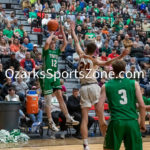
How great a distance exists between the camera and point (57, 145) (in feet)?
35.5

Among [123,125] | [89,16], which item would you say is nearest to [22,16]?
[89,16]

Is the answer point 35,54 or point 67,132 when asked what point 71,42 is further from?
point 67,132

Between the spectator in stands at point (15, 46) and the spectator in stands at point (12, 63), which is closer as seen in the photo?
the spectator in stands at point (12, 63)

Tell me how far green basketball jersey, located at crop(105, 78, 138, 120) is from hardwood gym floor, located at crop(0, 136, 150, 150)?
418cm

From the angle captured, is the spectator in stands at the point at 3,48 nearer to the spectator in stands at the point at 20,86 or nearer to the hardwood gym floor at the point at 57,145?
the spectator in stands at the point at 20,86

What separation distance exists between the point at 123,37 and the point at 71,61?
361cm

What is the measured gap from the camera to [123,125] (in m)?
6.08

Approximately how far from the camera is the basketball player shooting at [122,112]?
6070mm

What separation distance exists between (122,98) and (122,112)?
0.67 ft

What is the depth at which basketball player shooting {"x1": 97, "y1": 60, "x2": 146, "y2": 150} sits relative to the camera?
19.9 feet

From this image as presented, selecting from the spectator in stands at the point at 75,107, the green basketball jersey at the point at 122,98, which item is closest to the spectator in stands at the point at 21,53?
the spectator in stands at the point at 75,107

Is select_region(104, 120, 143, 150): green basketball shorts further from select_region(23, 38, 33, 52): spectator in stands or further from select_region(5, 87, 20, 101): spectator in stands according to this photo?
select_region(23, 38, 33, 52): spectator in stands

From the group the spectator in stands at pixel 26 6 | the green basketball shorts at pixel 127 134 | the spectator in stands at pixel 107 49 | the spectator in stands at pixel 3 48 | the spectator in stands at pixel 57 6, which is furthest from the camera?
the spectator in stands at pixel 57 6

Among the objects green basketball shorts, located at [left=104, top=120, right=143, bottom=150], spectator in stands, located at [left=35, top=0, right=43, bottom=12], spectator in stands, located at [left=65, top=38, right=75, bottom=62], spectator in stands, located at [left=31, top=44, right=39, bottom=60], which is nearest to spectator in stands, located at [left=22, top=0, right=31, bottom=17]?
spectator in stands, located at [left=35, top=0, right=43, bottom=12]
